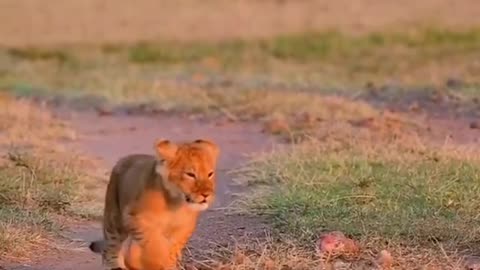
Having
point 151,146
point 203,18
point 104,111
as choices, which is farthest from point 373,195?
point 203,18

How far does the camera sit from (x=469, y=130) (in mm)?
12141

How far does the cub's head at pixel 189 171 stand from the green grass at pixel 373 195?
49.2 inches

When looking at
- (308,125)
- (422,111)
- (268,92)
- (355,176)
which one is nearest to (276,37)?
(268,92)

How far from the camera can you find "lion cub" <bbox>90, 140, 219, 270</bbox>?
5.86 metres

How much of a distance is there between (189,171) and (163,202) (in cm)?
21

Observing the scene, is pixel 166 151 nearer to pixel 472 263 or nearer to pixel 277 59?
pixel 472 263

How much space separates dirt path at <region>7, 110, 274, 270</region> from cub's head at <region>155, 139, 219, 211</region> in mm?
1127

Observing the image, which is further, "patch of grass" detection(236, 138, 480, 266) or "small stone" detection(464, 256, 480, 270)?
"patch of grass" detection(236, 138, 480, 266)

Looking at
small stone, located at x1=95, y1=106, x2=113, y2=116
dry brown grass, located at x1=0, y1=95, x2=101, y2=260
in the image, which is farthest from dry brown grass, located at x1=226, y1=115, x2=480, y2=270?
small stone, located at x1=95, y1=106, x2=113, y2=116

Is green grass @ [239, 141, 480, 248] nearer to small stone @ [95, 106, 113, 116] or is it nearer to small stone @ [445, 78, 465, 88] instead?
small stone @ [95, 106, 113, 116]

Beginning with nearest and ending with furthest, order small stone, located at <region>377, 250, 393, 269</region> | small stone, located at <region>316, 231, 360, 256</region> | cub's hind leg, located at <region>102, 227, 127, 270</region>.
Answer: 1. cub's hind leg, located at <region>102, 227, 127, 270</region>
2. small stone, located at <region>377, 250, 393, 269</region>
3. small stone, located at <region>316, 231, 360, 256</region>

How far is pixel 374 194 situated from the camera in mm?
8172

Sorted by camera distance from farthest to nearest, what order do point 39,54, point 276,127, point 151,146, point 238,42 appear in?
point 238,42 < point 39,54 < point 276,127 < point 151,146

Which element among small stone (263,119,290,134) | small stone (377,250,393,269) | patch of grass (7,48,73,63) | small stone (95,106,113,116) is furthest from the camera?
patch of grass (7,48,73,63)
